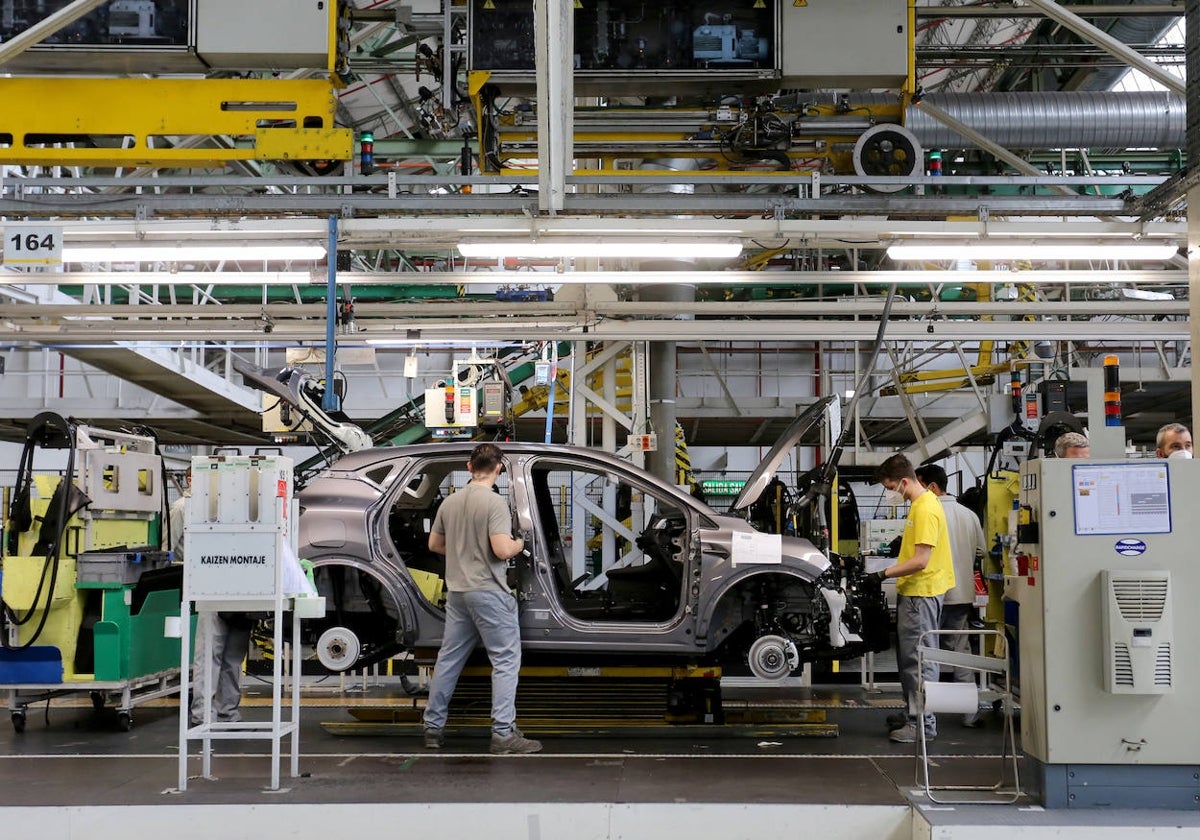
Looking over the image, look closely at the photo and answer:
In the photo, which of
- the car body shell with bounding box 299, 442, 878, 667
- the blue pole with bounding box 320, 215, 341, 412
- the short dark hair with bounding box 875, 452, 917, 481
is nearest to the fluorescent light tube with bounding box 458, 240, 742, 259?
the blue pole with bounding box 320, 215, 341, 412

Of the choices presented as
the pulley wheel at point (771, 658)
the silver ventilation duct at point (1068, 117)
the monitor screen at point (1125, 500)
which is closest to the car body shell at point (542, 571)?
the pulley wheel at point (771, 658)

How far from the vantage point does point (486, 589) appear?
254 inches

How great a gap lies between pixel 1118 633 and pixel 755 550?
233cm

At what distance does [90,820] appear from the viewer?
5.30 metres

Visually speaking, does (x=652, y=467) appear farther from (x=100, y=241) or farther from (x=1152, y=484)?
(x=1152, y=484)

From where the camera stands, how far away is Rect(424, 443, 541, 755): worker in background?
6.41 meters

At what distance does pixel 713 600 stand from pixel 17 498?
4497mm

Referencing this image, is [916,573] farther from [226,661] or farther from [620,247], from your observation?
[226,661]

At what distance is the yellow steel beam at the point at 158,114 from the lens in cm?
735

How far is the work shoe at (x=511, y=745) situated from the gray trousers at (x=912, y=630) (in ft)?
7.49

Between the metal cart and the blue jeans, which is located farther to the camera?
the metal cart

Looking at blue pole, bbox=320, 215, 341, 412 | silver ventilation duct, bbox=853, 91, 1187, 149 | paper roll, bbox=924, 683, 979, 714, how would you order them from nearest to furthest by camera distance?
paper roll, bbox=924, 683, 979, 714
blue pole, bbox=320, 215, 341, 412
silver ventilation duct, bbox=853, 91, 1187, 149

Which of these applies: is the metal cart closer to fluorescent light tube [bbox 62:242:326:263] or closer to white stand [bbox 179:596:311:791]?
white stand [bbox 179:596:311:791]

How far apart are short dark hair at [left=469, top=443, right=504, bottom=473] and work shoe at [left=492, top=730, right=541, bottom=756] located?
1503 millimetres
